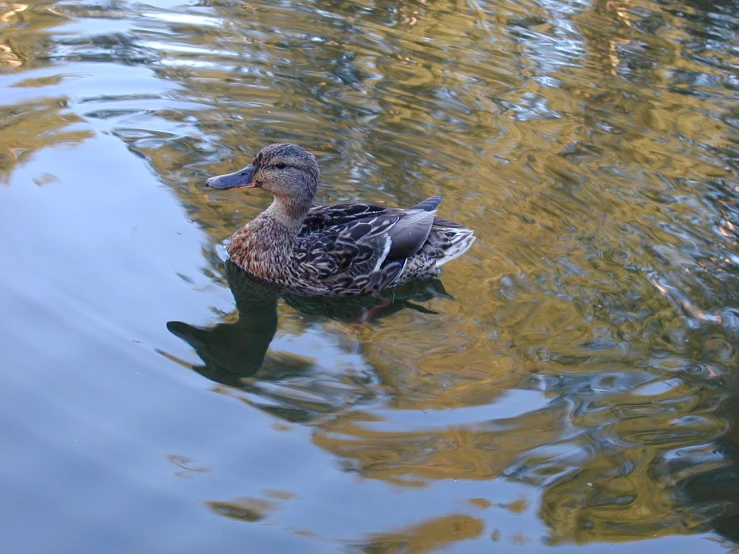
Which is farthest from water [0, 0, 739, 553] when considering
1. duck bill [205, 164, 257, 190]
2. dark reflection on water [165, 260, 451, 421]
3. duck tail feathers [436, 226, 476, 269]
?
duck bill [205, 164, 257, 190]

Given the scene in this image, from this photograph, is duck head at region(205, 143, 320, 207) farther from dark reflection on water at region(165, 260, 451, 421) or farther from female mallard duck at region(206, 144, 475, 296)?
dark reflection on water at region(165, 260, 451, 421)

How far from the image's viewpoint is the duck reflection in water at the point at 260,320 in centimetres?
560

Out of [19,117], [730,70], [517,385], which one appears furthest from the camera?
[730,70]

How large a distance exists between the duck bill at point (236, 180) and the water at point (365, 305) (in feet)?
1.42

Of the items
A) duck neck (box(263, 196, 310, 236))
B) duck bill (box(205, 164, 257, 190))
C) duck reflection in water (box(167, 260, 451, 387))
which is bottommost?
duck reflection in water (box(167, 260, 451, 387))

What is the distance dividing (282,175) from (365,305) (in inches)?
44.4

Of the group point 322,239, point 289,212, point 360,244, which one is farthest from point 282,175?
point 360,244

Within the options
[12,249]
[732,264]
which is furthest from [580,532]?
[12,249]

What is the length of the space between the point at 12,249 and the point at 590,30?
7.76 metres

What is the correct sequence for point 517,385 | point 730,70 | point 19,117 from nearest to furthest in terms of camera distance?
1. point 517,385
2. point 19,117
3. point 730,70

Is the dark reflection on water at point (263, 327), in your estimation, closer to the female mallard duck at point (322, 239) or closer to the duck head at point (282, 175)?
the female mallard duck at point (322, 239)

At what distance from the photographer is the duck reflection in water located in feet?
18.4

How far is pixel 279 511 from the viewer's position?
14.8ft

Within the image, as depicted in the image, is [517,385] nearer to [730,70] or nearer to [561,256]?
[561,256]
